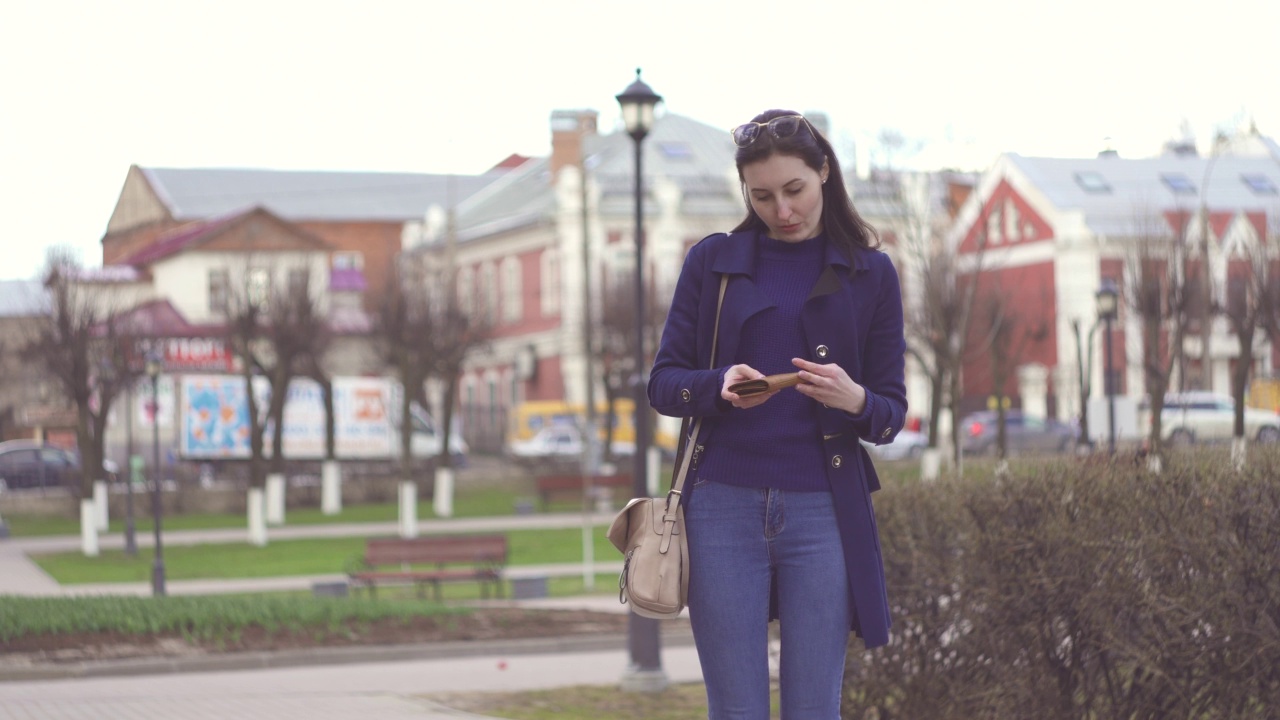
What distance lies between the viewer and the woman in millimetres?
3852

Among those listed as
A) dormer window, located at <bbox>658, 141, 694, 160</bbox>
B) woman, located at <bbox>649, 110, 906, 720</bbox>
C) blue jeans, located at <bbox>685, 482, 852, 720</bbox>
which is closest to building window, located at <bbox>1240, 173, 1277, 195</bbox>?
dormer window, located at <bbox>658, 141, 694, 160</bbox>

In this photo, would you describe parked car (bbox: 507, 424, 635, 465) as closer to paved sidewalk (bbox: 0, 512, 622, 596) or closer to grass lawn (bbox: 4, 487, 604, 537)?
grass lawn (bbox: 4, 487, 604, 537)

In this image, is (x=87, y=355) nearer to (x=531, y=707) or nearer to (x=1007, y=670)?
(x=531, y=707)

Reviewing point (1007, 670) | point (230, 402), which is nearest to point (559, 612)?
point (1007, 670)

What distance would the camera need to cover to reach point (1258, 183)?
61.8 m

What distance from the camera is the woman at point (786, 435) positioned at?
3852 millimetres

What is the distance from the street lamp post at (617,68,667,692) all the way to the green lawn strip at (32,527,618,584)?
601 inches

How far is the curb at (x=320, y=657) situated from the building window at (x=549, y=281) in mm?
45052

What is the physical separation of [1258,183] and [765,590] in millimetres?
62430

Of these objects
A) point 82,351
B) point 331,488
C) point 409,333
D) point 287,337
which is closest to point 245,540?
point 82,351

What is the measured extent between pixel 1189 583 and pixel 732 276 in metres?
2.69

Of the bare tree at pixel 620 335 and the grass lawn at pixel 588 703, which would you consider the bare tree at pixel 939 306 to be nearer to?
the bare tree at pixel 620 335

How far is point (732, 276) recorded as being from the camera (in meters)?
4.01

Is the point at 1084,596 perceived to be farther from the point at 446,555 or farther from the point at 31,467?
the point at 31,467
